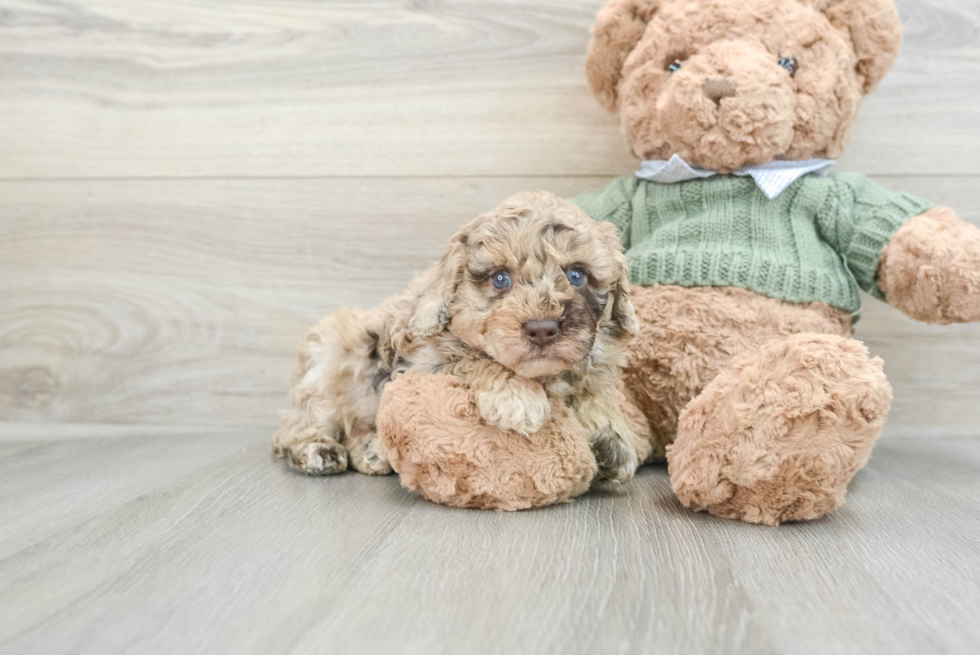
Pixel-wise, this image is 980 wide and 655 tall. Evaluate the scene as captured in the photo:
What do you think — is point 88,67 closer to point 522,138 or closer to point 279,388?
point 279,388

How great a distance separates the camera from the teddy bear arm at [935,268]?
1117 mm

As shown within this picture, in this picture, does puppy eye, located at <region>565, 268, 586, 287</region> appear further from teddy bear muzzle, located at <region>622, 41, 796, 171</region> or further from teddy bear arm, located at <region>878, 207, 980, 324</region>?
teddy bear arm, located at <region>878, 207, 980, 324</region>

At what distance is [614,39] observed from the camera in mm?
1296

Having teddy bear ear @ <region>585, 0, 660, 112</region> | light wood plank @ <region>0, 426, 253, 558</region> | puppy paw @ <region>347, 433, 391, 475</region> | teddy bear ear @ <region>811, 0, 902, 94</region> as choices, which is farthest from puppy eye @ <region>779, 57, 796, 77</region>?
light wood plank @ <region>0, 426, 253, 558</region>

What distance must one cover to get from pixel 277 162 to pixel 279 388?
497mm

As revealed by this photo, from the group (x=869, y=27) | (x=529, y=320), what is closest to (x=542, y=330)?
(x=529, y=320)

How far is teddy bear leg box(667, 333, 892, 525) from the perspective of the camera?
2.97ft

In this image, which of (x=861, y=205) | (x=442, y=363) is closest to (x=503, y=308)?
(x=442, y=363)

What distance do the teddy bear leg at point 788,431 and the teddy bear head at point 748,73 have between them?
38 cm

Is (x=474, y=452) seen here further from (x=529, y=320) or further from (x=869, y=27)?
(x=869, y=27)

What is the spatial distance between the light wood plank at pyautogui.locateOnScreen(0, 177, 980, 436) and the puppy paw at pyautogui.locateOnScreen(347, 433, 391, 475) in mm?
442

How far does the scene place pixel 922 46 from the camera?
1474 millimetres

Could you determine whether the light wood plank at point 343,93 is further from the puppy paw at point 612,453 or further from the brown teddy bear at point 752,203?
the puppy paw at point 612,453

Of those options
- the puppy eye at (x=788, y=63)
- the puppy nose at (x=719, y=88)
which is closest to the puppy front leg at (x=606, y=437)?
the puppy nose at (x=719, y=88)
